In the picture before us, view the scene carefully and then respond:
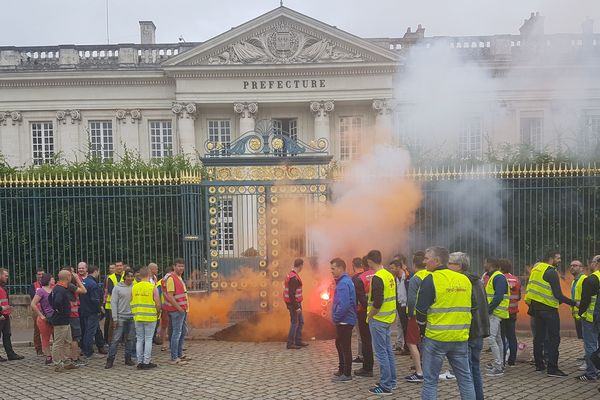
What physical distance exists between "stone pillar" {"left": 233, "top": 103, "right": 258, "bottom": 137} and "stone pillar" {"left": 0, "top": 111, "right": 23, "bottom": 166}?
33.7 feet

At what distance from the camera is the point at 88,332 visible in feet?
28.1

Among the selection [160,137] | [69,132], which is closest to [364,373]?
[160,137]

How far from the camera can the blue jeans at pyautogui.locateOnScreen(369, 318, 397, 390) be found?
20.8ft

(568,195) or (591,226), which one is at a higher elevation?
(568,195)

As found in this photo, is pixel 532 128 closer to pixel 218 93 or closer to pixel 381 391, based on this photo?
pixel 218 93

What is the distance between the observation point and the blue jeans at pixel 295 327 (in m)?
8.84

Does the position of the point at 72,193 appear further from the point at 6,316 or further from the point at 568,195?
the point at 568,195

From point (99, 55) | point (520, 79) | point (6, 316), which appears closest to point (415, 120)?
point (520, 79)

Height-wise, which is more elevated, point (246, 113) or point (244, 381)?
point (246, 113)

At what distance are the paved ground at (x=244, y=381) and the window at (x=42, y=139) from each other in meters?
18.3

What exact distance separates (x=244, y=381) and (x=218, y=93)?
60.7 feet

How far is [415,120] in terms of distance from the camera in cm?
1716

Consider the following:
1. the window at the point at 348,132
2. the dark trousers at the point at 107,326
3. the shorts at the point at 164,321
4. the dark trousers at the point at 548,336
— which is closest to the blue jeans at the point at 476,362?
the dark trousers at the point at 548,336

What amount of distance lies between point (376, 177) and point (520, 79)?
1147cm
